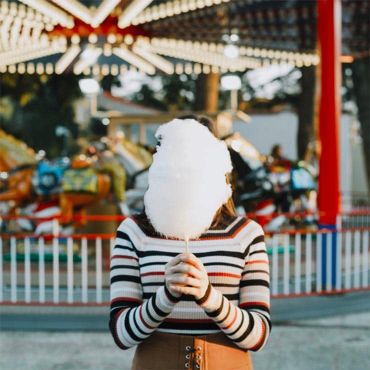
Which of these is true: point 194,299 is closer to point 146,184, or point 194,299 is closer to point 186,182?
point 186,182

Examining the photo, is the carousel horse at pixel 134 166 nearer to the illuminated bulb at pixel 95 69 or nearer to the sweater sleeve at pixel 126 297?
the illuminated bulb at pixel 95 69

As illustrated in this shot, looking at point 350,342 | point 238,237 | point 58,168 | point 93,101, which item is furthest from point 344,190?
point 238,237

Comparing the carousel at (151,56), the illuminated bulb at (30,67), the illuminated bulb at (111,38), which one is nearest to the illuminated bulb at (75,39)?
the carousel at (151,56)

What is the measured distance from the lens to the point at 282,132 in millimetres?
26469

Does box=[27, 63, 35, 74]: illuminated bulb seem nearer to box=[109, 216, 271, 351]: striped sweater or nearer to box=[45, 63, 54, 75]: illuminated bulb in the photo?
box=[45, 63, 54, 75]: illuminated bulb

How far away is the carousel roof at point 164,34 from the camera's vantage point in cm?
934

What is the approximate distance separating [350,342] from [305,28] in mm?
5836

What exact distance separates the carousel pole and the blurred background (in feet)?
0.04

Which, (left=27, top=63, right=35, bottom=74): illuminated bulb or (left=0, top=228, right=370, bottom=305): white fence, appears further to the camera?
(left=27, top=63, right=35, bottom=74): illuminated bulb

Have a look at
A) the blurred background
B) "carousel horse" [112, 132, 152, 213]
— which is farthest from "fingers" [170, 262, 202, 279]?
"carousel horse" [112, 132, 152, 213]

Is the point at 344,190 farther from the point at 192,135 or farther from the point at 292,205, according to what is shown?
the point at 192,135

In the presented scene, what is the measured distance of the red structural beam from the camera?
316 inches

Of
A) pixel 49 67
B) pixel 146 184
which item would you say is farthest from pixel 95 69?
pixel 146 184

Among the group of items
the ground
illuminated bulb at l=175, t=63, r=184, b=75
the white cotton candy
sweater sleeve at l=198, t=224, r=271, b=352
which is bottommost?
the ground
